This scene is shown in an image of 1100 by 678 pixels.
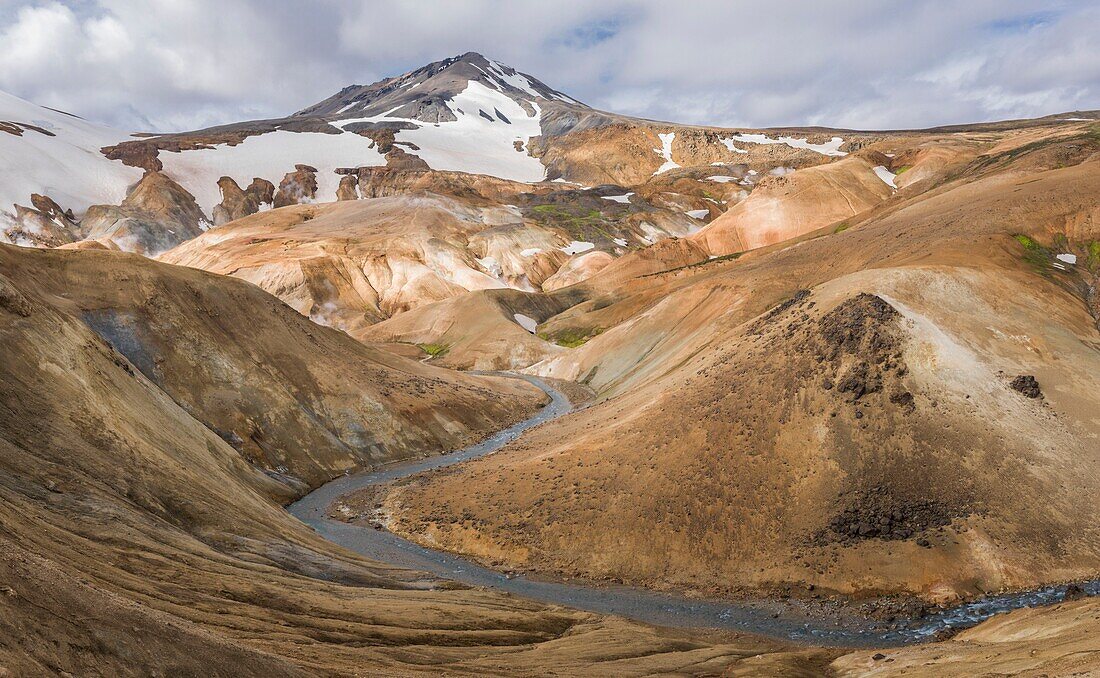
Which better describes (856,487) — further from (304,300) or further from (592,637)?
(304,300)

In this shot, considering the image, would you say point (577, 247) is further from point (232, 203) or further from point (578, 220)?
point (232, 203)

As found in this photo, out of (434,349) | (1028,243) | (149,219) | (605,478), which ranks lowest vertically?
(605,478)

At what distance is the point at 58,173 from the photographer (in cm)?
17438

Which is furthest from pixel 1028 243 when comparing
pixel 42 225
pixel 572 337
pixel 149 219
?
pixel 42 225

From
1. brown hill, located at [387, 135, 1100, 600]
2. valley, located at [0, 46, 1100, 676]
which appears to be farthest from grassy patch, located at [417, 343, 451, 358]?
brown hill, located at [387, 135, 1100, 600]

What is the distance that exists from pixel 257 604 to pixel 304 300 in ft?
375

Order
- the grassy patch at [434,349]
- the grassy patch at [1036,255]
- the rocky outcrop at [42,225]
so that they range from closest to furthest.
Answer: the grassy patch at [1036,255] → the grassy patch at [434,349] → the rocky outcrop at [42,225]

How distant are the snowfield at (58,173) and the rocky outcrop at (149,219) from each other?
17.5 ft

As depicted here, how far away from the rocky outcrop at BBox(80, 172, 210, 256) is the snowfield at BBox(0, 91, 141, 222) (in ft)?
17.5

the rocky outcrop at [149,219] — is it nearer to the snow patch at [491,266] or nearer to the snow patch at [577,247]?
the snow patch at [491,266]

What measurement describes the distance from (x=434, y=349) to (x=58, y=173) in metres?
130

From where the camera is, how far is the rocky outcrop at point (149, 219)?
159625 mm

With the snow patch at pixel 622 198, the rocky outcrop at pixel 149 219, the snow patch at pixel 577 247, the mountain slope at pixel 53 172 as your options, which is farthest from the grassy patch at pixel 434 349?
the mountain slope at pixel 53 172

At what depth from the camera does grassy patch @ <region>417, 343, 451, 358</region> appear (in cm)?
10219
